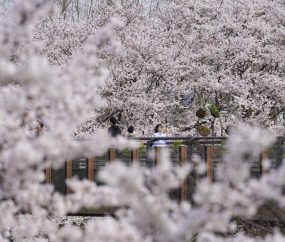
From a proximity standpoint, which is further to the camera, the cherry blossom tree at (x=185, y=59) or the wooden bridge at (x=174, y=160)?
the cherry blossom tree at (x=185, y=59)

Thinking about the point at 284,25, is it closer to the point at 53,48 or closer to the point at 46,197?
the point at 53,48

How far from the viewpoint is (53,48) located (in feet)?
46.4

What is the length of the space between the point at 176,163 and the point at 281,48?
472 inches

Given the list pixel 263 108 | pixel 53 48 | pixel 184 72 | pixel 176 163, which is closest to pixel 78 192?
pixel 176 163

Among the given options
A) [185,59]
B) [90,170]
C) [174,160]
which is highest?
[185,59]

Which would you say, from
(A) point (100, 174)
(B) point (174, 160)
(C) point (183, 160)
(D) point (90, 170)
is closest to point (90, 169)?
(D) point (90, 170)

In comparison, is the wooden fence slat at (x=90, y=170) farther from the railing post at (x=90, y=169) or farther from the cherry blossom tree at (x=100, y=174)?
the cherry blossom tree at (x=100, y=174)

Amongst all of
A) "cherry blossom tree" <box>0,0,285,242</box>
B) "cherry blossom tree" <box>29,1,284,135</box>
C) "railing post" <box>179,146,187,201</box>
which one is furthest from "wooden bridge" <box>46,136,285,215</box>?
"cherry blossom tree" <box>29,1,284,135</box>

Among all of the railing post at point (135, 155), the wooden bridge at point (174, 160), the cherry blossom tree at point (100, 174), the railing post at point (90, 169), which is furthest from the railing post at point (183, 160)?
the cherry blossom tree at point (100, 174)

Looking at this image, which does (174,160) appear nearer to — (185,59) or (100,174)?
(100,174)

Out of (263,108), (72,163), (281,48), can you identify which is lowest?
(72,163)

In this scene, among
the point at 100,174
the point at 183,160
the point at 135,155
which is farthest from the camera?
the point at 135,155

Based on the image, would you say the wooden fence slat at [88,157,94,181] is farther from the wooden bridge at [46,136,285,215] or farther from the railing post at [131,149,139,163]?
the railing post at [131,149,139,163]

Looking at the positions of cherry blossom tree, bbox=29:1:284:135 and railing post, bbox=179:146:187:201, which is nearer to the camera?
railing post, bbox=179:146:187:201
